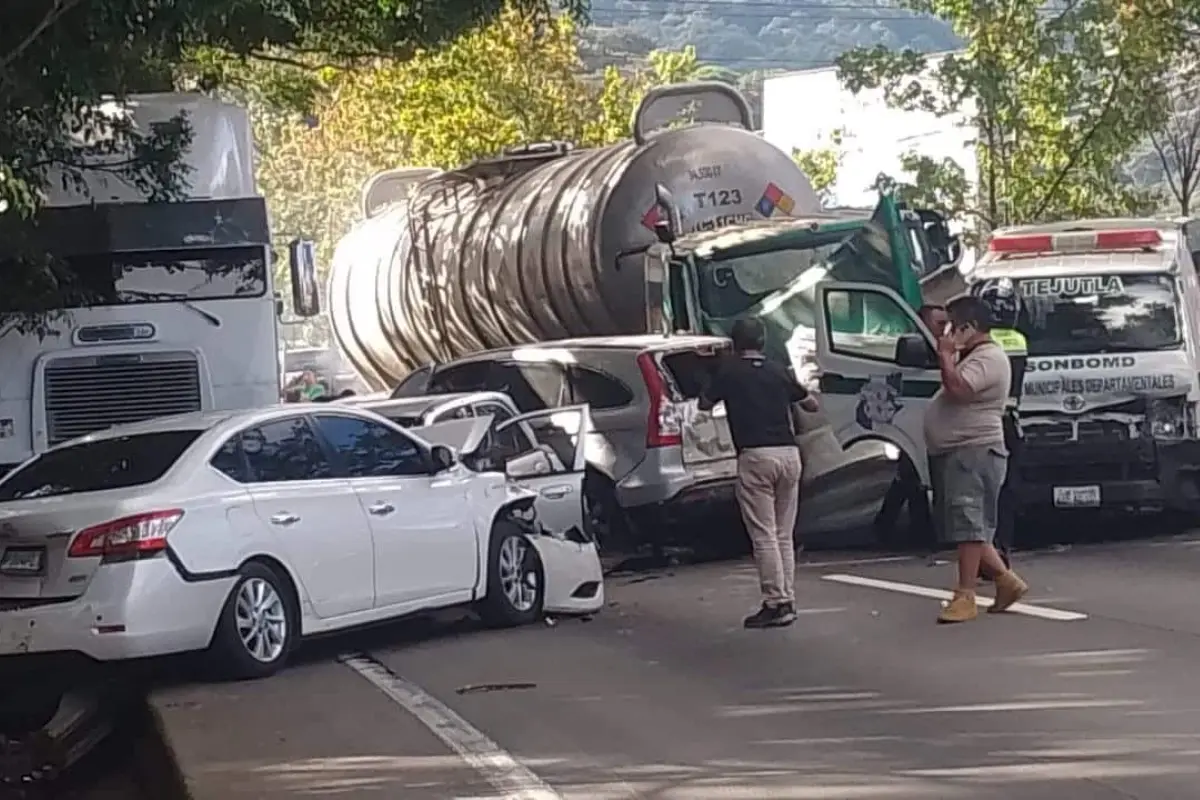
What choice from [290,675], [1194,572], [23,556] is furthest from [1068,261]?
[23,556]

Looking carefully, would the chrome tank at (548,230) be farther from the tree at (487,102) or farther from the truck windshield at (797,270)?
the tree at (487,102)

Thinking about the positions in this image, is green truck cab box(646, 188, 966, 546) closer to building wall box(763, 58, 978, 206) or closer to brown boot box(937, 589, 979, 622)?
brown boot box(937, 589, 979, 622)

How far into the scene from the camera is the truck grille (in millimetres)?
15898

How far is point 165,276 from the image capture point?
636 inches

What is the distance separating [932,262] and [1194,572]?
6443mm

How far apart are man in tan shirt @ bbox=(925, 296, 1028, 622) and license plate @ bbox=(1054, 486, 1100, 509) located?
418 cm

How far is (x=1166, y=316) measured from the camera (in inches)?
651

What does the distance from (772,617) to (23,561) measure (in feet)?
14.2

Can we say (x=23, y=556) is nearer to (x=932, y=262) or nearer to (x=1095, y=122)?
(x=932, y=262)

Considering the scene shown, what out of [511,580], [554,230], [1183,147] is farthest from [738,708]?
[1183,147]

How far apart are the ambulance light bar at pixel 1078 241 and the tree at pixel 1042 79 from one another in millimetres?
8945

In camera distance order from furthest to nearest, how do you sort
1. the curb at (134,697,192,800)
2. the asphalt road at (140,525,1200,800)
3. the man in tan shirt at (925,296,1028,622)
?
the man in tan shirt at (925,296,1028,622), the curb at (134,697,192,800), the asphalt road at (140,525,1200,800)

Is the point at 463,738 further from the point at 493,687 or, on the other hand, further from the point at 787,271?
the point at 787,271

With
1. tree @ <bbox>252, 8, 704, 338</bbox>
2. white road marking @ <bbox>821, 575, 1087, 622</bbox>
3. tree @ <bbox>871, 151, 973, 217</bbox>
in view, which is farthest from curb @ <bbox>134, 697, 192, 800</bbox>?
tree @ <bbox>252, 8, 704, 338</bbox>
